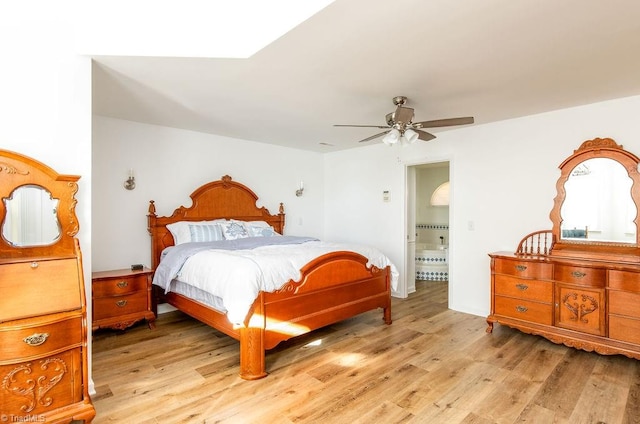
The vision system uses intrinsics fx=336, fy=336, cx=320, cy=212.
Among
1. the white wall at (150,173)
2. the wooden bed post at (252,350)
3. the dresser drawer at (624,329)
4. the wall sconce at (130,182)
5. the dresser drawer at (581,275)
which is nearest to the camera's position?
the wooden bed post at (252,350)

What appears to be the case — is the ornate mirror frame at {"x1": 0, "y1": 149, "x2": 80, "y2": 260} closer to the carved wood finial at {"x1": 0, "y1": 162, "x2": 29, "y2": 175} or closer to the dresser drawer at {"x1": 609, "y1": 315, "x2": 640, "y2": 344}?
the carved wood finial at {"x1": 0, "y1": 162, "x2": 29, "y2": 175}

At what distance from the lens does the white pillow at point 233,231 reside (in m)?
4.39

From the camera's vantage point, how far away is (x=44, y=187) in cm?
220

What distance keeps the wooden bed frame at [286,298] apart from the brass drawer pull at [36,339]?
4.12 feet

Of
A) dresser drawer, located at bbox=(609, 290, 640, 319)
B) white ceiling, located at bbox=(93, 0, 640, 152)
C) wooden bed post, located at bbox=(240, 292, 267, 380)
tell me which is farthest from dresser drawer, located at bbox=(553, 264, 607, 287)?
wooden bed post, located at bbox=(240, 292, 267, 380)

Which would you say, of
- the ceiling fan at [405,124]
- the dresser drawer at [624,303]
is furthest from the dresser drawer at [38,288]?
the dresser drawer at [624,303]

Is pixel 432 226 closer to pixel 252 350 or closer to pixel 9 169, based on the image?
pixel 252 350

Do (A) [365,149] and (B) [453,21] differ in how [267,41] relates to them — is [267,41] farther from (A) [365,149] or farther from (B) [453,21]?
(A) [365,149]

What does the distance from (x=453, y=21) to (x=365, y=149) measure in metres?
3.68

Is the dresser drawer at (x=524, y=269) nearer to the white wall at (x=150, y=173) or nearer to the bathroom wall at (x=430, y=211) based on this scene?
the white wall at (x=150, y=173)

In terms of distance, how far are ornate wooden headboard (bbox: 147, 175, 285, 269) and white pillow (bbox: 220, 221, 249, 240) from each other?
37 centimetres

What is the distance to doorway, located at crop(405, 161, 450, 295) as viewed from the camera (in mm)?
6496

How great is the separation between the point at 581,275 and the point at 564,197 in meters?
0.94

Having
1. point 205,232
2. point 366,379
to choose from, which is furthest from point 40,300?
point 205,232
